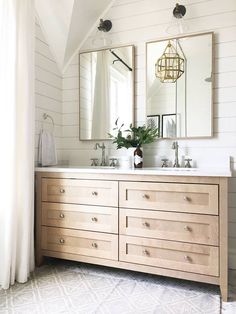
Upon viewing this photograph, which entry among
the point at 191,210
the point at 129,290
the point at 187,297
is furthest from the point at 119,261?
the point at 191,210

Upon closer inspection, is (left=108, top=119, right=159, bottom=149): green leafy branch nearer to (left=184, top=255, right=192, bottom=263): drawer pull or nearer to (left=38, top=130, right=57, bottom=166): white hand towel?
(left=38, top=130, right=57, bottom=166): white hand towel

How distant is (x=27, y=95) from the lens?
217cm

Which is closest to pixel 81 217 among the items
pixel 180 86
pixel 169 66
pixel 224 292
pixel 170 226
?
pixel 170 226

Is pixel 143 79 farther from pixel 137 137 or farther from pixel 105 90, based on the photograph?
pixel 137 137

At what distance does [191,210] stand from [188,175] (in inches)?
9.4

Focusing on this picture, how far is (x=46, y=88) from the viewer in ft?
8.95

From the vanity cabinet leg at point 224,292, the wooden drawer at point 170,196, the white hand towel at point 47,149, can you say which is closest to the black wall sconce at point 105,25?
the white hand towel at point 47,149

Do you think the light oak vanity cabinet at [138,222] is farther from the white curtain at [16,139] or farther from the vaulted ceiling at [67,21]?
the vaulted ceiling at [67,21]

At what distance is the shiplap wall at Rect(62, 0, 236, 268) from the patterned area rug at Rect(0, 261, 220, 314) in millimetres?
652

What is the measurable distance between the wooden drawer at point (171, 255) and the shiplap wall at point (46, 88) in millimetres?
1144

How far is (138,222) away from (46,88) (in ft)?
5.14

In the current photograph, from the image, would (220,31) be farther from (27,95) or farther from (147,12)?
(27,95)

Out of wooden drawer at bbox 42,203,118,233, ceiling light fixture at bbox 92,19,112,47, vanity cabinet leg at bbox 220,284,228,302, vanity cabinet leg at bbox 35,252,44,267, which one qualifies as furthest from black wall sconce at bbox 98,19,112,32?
vanity cabinet leg at bbox 220,284,228,302

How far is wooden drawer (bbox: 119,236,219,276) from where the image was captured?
1866mm
